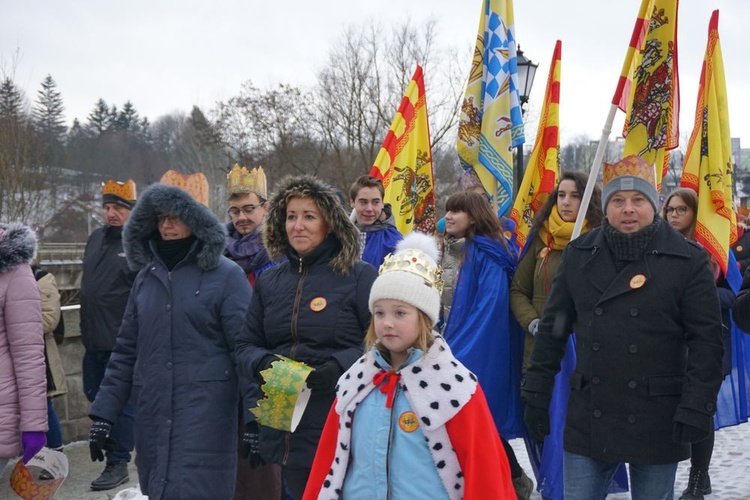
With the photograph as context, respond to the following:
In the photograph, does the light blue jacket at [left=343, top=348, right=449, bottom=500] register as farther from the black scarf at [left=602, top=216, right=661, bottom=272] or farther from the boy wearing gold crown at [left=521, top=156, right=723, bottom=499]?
the black scarf at [left=602, top=216, right=661, bottom=272]

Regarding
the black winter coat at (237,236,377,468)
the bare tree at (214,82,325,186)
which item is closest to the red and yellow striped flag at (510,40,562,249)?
the black winter coat at (237,236,377,468)

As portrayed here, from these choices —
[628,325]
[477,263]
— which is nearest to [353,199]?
[477,263]

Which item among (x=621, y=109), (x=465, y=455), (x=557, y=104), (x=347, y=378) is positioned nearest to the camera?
(x=465, y=455)

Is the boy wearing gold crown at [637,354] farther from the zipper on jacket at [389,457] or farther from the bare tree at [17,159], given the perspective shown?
the bare tree at [17,159]

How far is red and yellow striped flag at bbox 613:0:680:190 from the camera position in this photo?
14.7 ft

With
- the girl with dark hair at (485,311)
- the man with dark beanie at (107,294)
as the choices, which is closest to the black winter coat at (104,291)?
the man with dark beanie at (107,294)

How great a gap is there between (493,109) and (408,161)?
943 mm

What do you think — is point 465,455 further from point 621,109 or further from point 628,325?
point 621,109

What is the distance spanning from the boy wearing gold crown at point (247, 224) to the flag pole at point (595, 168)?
2.06m

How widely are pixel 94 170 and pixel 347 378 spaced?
5476 centimetres

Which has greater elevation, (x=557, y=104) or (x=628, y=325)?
(x=557, y=104)

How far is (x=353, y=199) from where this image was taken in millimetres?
6109

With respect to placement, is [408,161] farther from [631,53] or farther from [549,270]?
[631,53]

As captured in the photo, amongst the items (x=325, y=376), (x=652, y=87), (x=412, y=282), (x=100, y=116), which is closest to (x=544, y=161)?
(x=652, y=87)
